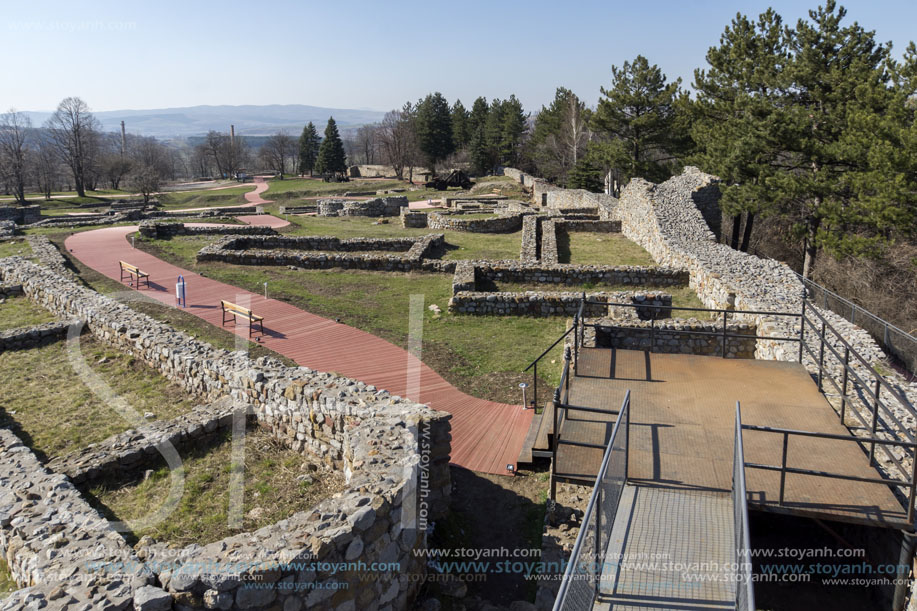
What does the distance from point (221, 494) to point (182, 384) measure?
145 inches

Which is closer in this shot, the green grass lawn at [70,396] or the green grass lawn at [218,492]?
the green grass lawn at [218,492]

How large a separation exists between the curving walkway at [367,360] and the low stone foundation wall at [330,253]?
6.42 ft

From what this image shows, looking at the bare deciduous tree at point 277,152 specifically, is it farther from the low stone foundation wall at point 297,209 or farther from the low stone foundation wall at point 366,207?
the low stone foundation wall at point 366,207

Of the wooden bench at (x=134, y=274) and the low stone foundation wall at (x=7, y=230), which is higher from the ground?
the low stone foundation wall at (x=7, y=230)

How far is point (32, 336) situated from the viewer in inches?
482

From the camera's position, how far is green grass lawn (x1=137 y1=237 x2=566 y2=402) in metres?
11.2

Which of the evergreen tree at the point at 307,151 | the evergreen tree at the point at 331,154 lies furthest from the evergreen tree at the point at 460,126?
the evergreen tree at the point at 307,151

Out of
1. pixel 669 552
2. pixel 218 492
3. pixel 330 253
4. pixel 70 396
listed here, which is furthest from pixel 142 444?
pixel 330 253

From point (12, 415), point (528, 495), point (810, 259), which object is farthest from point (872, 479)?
point (810, 259)

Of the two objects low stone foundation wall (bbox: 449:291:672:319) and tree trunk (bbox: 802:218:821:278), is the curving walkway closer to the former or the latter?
low stone foundation wall (bbox: 449:291:672:319)

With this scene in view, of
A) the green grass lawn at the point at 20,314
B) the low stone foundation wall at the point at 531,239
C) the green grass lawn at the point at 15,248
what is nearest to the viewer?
the green grass lawn at the point at 20,314

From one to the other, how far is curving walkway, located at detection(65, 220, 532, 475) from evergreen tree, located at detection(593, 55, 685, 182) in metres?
28.8

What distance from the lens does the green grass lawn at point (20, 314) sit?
14.0m

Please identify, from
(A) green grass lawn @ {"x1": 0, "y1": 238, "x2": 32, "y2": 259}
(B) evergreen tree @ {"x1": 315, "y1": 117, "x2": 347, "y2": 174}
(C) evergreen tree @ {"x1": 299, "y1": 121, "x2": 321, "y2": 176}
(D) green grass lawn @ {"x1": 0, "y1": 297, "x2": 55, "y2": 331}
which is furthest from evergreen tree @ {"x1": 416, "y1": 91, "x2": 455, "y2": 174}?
(D) green grass lawn @ {"x1": 0, "y1": 297, "x2": 55, "y2": 331}
